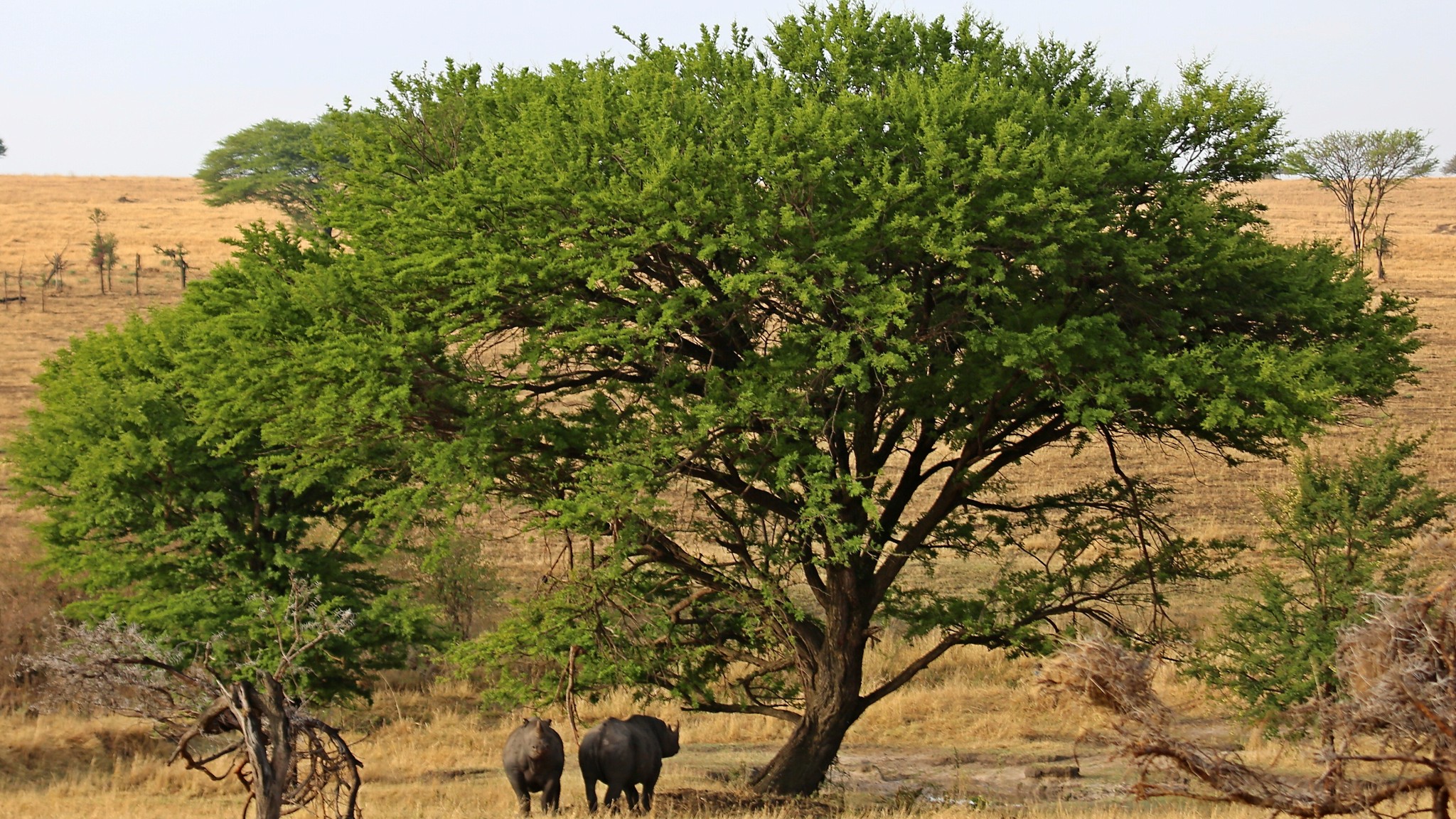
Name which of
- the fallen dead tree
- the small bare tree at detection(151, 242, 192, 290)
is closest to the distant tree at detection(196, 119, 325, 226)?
the small bare tree at detection(151, 242, 192, 290)

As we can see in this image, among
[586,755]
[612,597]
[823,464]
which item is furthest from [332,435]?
[823,464]

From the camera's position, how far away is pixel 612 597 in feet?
55.9

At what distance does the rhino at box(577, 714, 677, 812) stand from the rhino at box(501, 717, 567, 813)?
39 cm

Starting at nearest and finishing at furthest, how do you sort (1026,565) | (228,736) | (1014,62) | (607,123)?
(607,123), (1014,62), (228,736), (1026,565)

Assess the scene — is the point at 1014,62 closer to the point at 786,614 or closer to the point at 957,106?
the point at 957,106

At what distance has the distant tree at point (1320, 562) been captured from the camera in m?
21.2

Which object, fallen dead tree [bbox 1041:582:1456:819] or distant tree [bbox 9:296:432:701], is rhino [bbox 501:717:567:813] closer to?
distant tree [bbox 9:296:432:701]

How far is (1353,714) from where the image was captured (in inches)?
323

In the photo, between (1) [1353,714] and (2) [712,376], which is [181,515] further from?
(1) [1353,714]

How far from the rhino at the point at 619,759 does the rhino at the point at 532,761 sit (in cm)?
39

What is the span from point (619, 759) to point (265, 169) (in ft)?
199

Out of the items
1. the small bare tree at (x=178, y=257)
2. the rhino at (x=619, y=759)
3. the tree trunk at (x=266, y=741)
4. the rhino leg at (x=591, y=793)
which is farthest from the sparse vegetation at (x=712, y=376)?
the small bare tree at (x=178, y=257)

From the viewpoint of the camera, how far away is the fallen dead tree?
7.97 metres

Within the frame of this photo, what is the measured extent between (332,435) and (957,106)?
858 centimetres
